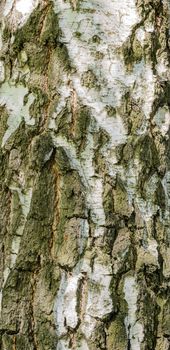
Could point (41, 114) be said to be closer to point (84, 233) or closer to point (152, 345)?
point (84, 233)

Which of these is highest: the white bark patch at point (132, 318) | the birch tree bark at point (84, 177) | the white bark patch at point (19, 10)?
the white bark patch at point (19, 10)

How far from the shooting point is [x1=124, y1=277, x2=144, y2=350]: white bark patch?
5.16 feet

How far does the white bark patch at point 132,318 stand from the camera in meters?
1.57

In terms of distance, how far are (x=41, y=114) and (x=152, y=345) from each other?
0.58 metres

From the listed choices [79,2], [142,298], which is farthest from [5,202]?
[79,2]

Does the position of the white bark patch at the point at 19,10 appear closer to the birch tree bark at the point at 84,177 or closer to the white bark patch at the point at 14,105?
the birch tree bark at the point at 84,177

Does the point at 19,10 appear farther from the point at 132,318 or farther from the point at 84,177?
the point at 132,318

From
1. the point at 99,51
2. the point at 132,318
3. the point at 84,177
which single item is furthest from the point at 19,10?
the point at 132,318

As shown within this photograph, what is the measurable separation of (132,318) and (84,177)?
1.08 ft

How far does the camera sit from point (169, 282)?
64.6 inches

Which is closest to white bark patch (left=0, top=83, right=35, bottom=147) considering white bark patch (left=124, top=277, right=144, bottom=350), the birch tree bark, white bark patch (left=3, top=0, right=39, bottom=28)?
the birch tree bark

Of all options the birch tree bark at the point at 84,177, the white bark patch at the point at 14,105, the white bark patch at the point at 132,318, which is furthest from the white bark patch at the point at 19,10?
the white bark patch at the point at 132,318

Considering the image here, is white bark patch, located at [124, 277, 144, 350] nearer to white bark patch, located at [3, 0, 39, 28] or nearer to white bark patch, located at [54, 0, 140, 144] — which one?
white bark patch, located at [54, 0, 140, 144]

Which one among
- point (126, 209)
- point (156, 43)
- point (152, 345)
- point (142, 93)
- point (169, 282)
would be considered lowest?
point (152, 345)
